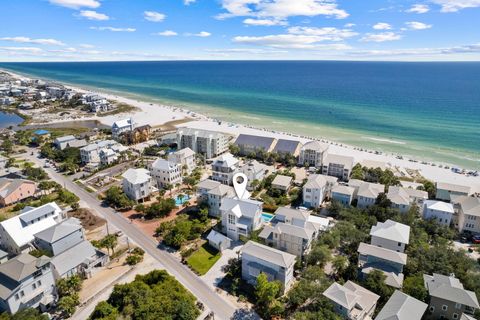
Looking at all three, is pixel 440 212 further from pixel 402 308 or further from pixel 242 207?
pixel 242 207

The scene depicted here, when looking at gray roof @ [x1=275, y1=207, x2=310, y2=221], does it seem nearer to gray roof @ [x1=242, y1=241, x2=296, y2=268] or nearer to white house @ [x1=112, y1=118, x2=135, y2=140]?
gray roof @ [x1=242, y1=241, x2=296, y2=268]

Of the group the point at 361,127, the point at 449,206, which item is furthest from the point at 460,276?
the point at 361,127

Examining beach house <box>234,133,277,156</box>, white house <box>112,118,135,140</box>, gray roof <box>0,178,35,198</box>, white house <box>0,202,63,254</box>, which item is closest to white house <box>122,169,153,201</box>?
white house <box>0,202,63,254</box>

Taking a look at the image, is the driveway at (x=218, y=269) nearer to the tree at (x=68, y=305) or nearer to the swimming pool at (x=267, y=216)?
the swimming pool at (x=267, y=216)

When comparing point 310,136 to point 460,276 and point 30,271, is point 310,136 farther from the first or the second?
point 30,271

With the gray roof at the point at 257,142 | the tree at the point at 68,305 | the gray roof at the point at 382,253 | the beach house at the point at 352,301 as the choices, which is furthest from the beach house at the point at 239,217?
the gray roof at the point at 257,142
